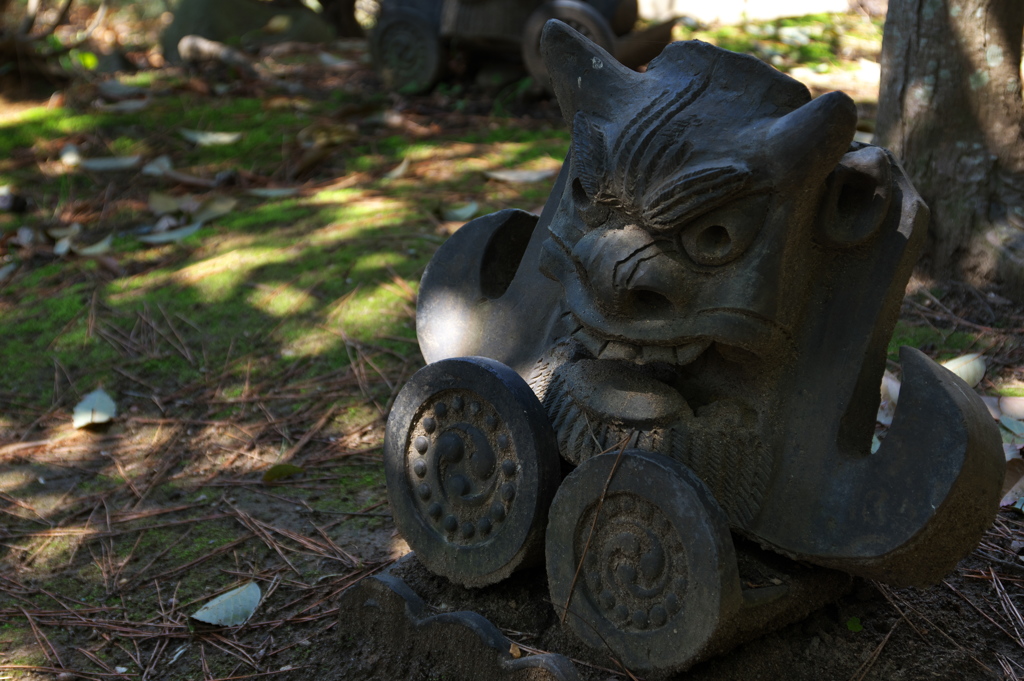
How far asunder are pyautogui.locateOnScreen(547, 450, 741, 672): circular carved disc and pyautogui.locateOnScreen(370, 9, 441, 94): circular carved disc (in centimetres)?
495

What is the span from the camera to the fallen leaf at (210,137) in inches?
207

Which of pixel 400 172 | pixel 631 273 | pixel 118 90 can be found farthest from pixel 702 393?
pixel 118 90

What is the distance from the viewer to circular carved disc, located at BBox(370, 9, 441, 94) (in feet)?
20.1

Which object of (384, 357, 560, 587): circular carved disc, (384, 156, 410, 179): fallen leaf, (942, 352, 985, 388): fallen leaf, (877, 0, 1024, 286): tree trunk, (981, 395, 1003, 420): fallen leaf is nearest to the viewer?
(384, 357, 560, 587): circular carved disc

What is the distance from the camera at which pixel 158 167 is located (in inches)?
197

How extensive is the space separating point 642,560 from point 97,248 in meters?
3.52

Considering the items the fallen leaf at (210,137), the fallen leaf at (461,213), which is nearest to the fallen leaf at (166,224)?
the fallen leaf at (210,137)

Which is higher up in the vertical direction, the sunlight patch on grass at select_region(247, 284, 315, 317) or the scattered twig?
the scattered twig

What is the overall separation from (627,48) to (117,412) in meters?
4.02

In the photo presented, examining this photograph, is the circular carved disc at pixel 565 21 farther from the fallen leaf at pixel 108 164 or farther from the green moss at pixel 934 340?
the green moss at pixel 934 340

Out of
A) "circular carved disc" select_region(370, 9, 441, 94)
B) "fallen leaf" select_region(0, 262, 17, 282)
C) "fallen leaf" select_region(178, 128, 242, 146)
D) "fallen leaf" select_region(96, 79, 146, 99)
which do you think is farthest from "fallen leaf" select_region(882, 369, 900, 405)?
"fallen leaf" select_region(96, 79, 146, 99)

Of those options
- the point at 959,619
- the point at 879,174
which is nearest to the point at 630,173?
the point at 879,174

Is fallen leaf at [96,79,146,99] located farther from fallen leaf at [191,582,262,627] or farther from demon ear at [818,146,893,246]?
demon ear at [818,146,893,246]

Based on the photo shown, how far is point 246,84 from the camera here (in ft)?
20.5
